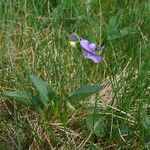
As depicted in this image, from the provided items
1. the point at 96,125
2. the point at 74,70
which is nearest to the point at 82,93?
the point at 96,125

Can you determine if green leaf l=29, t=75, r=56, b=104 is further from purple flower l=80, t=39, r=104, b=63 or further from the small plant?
purple flower l=80, t=39, r=104, b=63

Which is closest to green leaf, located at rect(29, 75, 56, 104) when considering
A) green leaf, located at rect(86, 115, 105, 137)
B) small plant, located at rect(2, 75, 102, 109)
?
small plant, located at rect(2, 75, 102, 109)

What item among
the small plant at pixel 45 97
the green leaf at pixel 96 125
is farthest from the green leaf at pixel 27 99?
the green leaf at pixel 96 125

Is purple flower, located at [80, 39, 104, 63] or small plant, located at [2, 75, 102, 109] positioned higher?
purple flower, located at [80, 39, 104, 63]

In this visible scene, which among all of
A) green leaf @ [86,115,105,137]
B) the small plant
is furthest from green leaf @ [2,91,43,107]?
green leaf @ [86,115,105,137]

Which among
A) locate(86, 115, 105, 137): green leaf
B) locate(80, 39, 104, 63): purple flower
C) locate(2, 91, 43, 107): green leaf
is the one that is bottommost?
locate(86, 115, 105, 137): green leaf

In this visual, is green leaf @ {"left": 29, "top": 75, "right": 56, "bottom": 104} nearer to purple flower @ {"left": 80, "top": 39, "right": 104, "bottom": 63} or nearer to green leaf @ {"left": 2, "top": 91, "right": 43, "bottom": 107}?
green leaf @ {"left": 2, "top": 91, "right": 43, "bottom": 107}

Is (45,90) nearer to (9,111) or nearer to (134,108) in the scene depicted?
(9,111)

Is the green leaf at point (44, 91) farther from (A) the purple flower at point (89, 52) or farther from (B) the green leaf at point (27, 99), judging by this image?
(A) the purple flower at point (89, 52)

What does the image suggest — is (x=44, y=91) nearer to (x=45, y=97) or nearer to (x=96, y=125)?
(x=45, y=97)
